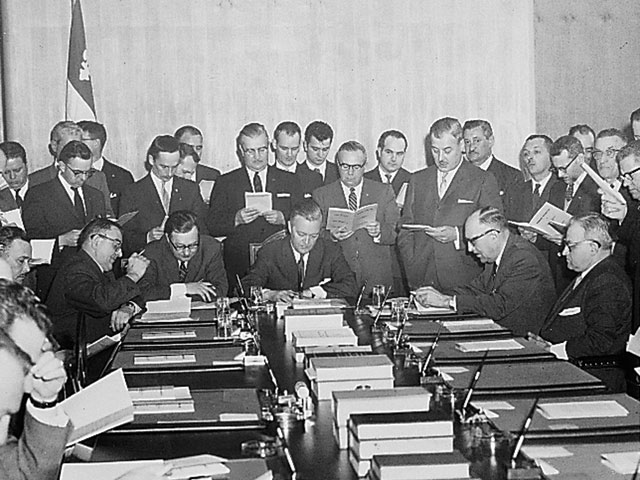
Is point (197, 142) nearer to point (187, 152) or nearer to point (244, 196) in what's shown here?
point (187, 152)

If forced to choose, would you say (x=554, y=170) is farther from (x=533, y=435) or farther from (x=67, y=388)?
(x=533, y=435)

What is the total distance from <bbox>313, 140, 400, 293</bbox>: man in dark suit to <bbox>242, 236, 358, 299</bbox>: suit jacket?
0.89 meters

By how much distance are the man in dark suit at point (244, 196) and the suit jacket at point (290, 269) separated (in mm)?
1092

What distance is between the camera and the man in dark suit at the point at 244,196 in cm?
717

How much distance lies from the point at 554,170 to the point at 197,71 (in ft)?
10.9

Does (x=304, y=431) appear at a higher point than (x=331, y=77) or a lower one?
lower

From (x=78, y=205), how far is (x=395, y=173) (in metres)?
2.39

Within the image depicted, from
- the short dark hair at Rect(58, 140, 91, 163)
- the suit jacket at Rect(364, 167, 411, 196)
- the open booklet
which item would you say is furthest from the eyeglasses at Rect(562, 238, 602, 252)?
the short dark hair at Rect(58, 140, 91, 163)

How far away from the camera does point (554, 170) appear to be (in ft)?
23.6

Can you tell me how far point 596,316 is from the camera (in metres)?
4.45

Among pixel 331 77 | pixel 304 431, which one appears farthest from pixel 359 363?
pixel 331 77

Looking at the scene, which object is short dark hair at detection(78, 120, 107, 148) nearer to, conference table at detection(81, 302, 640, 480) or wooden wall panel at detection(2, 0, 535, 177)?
wooden wall panel at detection(2, 0, 535, 177)

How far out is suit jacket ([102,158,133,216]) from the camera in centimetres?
791

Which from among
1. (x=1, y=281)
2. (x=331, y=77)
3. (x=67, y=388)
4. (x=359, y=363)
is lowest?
(x=67, y=388)
